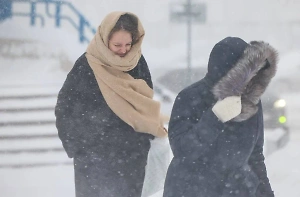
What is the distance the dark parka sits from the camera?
2.65 meters

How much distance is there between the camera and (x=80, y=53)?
10.2 meters

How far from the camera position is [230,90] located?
1.91 metres

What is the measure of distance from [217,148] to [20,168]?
16.0 ft

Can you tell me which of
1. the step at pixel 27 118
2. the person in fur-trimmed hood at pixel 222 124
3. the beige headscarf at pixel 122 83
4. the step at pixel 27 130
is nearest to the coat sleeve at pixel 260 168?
the person in fur-trimmed hood at pixel 222 124

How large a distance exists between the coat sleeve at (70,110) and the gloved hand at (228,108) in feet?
2.92

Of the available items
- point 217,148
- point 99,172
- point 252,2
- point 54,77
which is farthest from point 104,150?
point 252,2

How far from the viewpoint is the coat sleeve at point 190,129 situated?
1.94 meters

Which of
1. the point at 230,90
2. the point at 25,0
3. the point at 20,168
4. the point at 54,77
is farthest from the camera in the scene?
the point at 25,0

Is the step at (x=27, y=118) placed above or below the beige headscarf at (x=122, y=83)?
below

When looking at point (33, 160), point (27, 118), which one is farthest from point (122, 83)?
point (27, 118)

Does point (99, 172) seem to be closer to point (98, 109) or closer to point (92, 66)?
point (98, 109)

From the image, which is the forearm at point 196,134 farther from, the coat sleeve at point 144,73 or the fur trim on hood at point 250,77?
the coat sleeve at point 144,73

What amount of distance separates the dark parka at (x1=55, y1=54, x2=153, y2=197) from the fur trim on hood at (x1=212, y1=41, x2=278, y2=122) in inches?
32.3

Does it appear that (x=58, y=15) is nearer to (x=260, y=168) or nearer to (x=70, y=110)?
(x=70, y=110)
